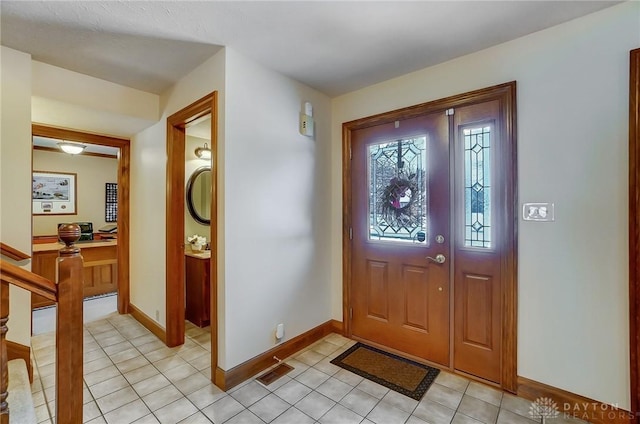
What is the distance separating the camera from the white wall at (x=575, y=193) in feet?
A: 5.52

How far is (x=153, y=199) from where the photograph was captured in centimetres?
304

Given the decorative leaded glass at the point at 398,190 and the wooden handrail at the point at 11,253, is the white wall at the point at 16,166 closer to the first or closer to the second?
the wooden handrail at the point at 11,253

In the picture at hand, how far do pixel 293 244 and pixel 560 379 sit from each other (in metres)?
2.12

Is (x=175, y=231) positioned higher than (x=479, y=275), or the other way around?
(x=175, y=231)

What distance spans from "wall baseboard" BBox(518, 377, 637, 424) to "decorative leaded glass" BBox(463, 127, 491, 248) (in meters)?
0.97

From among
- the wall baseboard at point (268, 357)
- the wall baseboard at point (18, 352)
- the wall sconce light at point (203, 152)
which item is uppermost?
the wall sconce light at point (203, 152)

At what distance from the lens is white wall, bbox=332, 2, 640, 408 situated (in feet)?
5.52

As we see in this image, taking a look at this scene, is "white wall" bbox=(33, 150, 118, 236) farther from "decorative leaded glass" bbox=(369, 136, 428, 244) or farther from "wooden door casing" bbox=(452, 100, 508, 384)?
"wooden door casing" bbox=(452, 100, 508, 384)

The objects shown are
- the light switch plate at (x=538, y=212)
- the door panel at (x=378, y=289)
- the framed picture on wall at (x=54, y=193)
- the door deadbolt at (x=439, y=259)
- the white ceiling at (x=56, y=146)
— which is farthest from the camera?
the framed picture on wall at (x=54, y=193)

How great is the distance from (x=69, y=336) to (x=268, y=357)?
1498 millimetres

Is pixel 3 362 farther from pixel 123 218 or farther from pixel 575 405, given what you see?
pixel 575 405

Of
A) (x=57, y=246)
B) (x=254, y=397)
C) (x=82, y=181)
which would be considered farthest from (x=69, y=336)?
(x=82, y=181)

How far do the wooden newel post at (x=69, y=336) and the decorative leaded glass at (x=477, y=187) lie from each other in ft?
7.85

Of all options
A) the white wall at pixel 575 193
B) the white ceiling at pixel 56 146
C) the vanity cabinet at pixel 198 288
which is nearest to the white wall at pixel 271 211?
the vanity cabinet at pixel 198 288
